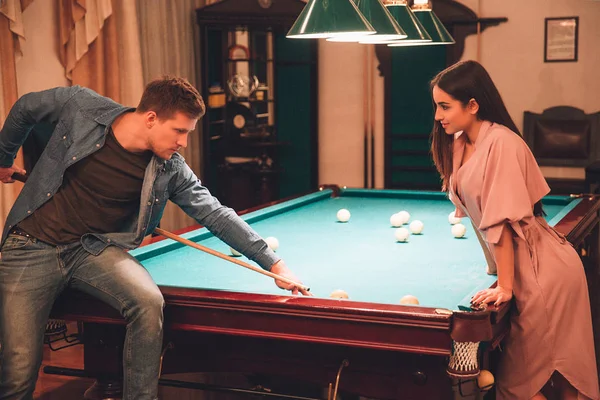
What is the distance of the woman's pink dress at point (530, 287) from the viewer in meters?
2.53

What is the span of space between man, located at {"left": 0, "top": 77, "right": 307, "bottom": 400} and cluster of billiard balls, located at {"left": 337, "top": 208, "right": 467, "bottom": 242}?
3.48 ft

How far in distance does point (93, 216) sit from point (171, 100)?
1.44 ft

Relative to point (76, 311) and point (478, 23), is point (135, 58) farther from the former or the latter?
point (76, 311)

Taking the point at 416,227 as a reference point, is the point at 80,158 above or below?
above

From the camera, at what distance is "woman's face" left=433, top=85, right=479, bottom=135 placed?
104 inches

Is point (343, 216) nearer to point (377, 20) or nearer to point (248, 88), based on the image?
point (377, 20)

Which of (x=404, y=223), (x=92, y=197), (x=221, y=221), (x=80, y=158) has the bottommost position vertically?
(x=404, y=223)

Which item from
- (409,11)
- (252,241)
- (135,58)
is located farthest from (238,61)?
(252,241)

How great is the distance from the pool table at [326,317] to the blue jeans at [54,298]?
116 mm

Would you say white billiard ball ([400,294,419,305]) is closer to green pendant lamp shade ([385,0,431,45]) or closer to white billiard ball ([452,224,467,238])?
white billiard ball ([452,224,467,238])

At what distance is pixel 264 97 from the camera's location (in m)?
7.11

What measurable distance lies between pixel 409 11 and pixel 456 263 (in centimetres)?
126

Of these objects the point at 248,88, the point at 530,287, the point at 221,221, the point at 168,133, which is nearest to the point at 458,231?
the point at 530,287

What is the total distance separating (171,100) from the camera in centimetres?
252
